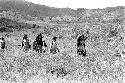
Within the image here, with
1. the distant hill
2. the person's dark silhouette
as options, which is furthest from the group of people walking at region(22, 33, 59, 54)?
the distant hill

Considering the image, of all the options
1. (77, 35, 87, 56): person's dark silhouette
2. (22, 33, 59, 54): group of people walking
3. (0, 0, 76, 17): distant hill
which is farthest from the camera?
(0, 0, 76, 17): distant hill

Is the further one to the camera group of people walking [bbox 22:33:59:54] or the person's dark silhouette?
group of people walking [bbox 22:33:59:54]

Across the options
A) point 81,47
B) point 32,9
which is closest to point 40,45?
point 81,47

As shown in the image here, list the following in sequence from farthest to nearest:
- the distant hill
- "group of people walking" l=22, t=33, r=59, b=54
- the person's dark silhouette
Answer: the distant hill
"group of people walking" l=22, t=33, r=59, b=54
the person's dark silhouette

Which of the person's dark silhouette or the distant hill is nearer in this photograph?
the person's dark silhouette

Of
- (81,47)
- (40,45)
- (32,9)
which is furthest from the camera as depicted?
(32,9)

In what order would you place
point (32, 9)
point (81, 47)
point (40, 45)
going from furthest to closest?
point (32, 9) → point (40, 45) → point (81, 47)

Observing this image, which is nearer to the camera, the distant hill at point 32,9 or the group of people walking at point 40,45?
the group of people walking at point 40,45

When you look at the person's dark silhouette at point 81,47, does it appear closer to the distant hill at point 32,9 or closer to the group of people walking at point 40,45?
the group of people walking at point 40,45

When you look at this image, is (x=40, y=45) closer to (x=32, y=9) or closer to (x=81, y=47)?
(x=81, y=47)

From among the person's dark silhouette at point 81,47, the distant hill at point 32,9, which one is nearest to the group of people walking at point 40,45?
the person's dark silhouette at point 81,47

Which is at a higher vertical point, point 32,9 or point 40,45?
point 32,9

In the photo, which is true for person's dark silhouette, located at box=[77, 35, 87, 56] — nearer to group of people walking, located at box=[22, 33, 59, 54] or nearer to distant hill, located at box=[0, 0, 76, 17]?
group of people walking, located at box=[22, 33, 59, 54]

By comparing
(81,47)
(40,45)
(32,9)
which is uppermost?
(32,9)
